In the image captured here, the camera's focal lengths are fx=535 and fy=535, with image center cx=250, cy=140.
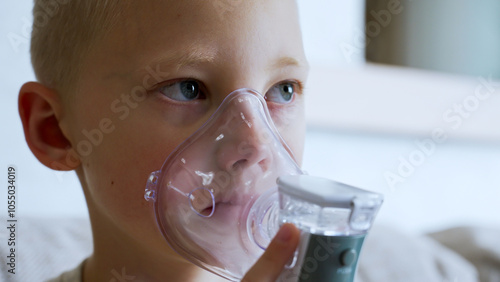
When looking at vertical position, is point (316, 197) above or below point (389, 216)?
above

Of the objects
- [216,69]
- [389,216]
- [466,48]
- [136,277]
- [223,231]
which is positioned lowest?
[389,216]

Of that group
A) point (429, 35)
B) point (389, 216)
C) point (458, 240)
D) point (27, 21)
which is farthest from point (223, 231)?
point (429, 35)

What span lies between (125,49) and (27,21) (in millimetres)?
376

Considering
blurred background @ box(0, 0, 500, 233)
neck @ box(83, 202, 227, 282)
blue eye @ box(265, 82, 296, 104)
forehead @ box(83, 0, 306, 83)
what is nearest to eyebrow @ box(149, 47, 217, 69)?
forehead @ box(83, 0, 306, 83)

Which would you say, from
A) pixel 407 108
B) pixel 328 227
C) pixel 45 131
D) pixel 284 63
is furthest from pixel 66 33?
pixel 407 108

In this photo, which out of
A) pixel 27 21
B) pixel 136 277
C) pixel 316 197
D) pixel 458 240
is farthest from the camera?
pixel 458 240

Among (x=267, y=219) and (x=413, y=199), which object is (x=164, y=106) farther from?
(x=413, y=199)

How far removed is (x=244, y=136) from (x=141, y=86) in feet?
0.42

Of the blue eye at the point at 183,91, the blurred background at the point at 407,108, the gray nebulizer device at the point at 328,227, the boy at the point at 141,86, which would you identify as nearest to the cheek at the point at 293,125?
the boy at the point at 141,86

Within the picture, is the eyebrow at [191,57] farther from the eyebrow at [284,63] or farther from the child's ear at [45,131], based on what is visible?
the child's ear at [45,131]

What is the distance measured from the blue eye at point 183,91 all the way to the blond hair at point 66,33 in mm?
97

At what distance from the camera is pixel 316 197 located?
0.41 meters

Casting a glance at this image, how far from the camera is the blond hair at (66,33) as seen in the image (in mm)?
608

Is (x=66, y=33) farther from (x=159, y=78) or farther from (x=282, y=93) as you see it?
(x=282, y=93)
